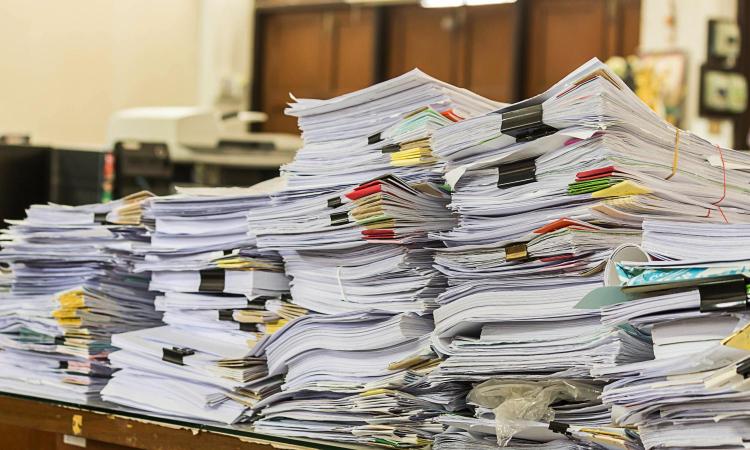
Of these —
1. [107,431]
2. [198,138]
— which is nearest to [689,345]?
[107,431]

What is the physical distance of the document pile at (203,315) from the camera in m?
1.38

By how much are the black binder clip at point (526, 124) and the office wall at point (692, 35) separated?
5812 mm

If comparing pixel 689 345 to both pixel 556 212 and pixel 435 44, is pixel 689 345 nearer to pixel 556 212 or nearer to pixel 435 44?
pixel 556 212

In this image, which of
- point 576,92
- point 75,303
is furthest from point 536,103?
point 75,303

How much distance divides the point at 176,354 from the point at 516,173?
20.9 inches

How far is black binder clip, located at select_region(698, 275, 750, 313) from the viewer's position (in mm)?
914

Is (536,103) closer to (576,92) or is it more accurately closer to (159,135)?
(576,92)

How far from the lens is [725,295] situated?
924 millimetres

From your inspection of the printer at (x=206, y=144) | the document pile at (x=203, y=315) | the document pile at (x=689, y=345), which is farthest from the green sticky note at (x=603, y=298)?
the printer at (x=206, y=144)

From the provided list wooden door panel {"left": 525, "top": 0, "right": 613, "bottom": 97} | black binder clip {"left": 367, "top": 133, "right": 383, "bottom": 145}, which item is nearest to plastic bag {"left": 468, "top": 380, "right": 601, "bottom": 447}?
black binder clip {"left": 367, "top": 133, "right": 383, "bottom": 145}

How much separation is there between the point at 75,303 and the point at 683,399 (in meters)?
0.96

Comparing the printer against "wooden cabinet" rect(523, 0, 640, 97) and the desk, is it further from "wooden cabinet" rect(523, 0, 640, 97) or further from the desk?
the desk

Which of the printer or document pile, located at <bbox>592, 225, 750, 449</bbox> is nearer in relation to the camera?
document pile, located at <bbox>592, 225, 750, 449</bbox>

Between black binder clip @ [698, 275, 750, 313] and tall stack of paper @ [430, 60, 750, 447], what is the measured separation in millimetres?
92
